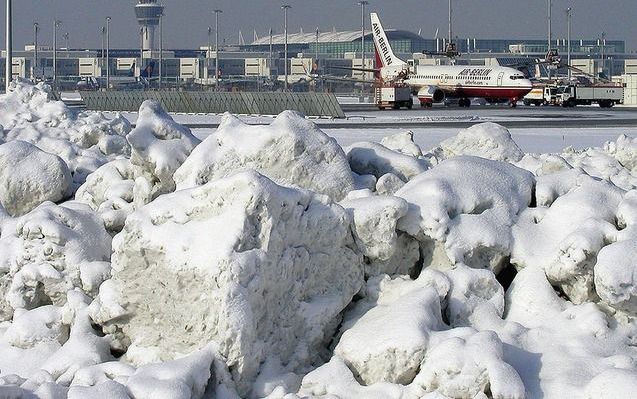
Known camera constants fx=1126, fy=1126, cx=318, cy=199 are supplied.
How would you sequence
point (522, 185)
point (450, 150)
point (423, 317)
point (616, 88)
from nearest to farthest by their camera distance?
point (423, 317) < point (522, 185) < point (450, 150) < point (616, 88)

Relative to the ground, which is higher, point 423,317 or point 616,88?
point 616,88

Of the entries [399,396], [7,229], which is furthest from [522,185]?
[7,229]

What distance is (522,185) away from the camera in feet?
29.5

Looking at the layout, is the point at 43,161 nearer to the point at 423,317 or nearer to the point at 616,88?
the point at 423,317

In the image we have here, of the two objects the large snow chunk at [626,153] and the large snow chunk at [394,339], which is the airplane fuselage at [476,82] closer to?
the large snow chunk at [626,153]

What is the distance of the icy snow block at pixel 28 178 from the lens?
10570mm

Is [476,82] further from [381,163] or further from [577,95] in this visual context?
[381,163]

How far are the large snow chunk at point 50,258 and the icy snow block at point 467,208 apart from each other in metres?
2.41

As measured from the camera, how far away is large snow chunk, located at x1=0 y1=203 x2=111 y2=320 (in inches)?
340

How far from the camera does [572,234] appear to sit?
7953 millimetres

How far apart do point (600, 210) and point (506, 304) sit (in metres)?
1.08

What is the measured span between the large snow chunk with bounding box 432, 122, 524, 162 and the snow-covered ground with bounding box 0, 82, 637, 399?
1.93 meters

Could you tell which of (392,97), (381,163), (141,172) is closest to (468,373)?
(381,163)

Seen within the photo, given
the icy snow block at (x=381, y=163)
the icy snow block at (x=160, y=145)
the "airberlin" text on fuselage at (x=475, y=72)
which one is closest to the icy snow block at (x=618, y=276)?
the icy snow block at (x=381, y=163)
